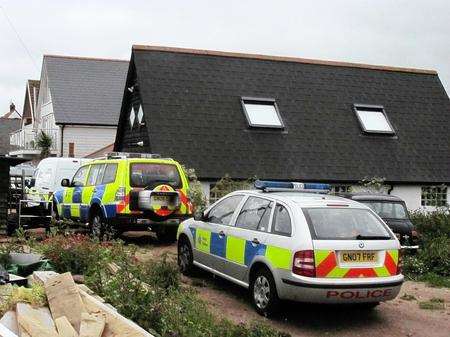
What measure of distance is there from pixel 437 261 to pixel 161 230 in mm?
5686

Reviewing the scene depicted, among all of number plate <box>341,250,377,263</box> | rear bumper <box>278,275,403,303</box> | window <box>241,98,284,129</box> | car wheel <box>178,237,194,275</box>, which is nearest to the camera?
rear bumper <box>278,275,403,303</box>

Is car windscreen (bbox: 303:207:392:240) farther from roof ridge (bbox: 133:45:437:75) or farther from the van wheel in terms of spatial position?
roof ridge (bbox: 133:45:437:75)

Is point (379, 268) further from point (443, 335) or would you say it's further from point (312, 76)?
point (312, 76)

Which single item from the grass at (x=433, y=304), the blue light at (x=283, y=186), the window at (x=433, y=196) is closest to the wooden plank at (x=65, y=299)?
the blue light at (x=283, y=186)

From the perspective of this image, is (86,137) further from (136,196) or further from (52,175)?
(136,196)

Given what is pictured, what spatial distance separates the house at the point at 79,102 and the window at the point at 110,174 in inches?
962

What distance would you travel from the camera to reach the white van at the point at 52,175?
18.8 m

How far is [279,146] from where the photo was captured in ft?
69.1

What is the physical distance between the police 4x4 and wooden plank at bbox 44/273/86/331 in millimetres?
6453

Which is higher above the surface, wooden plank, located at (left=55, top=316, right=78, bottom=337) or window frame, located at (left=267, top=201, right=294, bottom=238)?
window frame, located at (left=267, top=201, right=294, bottom=238)

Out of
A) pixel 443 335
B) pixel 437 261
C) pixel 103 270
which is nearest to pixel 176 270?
pixel 103 270

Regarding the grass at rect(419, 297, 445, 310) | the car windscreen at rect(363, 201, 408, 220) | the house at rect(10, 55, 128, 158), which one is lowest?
the grass at rect(419, 297, 445, 310)

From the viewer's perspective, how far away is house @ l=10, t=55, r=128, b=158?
124 feet

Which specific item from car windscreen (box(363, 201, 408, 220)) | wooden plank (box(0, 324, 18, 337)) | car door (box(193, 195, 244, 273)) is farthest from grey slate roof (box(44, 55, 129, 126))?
wooden plank (box(0, 324, 18, 337))
